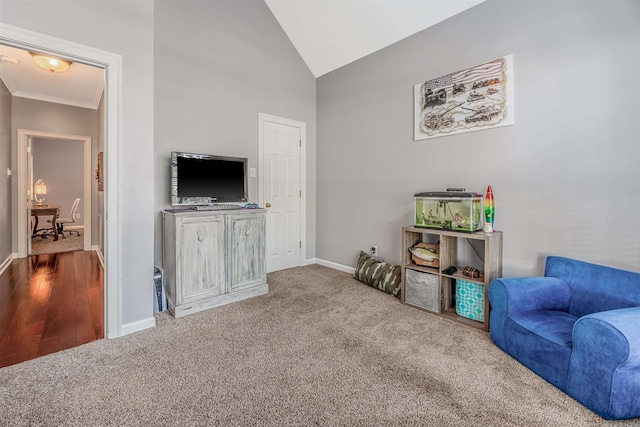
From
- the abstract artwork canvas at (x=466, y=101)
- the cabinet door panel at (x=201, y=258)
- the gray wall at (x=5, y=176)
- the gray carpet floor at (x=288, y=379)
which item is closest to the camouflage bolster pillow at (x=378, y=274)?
the gray carpet floor at (x=288, y=379)

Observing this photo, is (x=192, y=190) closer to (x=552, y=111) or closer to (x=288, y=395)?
(x=288, y=395)

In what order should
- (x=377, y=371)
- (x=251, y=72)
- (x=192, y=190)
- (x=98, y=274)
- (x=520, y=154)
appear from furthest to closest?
(x=98, y=274)
(x=251, y=72)
(x=192, y=190)
(x=520, y=154)
(x=377, y=371)

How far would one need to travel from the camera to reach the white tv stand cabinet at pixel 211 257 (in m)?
2.64

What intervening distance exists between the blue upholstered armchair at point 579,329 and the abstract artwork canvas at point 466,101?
4.38ft

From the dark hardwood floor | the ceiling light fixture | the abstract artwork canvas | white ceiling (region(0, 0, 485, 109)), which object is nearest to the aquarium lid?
the abstract artwork canvas

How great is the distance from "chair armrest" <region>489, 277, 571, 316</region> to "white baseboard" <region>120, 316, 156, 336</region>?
2.73 meters

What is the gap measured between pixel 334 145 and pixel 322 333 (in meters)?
2.76

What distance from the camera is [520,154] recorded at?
2488mm

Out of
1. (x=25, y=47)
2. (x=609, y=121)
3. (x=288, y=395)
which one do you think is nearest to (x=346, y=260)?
(x=288, y=395)

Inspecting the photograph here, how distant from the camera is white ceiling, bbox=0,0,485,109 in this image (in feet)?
10.1

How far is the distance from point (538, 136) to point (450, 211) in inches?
35.6

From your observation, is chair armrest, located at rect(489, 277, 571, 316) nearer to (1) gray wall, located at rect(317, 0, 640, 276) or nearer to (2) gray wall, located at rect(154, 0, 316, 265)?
(1) gray wall, located at rect(317, 0, 640, 276)

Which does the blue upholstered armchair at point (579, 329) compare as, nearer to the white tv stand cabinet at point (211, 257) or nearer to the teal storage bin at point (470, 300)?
the teal storage bin at point (470, 300)

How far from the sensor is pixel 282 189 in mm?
4156
